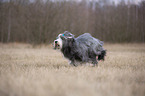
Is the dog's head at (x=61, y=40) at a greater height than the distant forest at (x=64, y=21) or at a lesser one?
lesser

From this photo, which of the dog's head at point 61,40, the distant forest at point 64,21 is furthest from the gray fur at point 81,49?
the distant forest at point 64,21

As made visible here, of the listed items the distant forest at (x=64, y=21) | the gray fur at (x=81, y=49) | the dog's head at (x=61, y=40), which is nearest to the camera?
the dog's head at (x=61, y=40)

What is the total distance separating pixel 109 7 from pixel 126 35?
7.25 meters

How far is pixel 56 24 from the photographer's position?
16.4 m

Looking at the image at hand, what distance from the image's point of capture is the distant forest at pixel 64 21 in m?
15.6

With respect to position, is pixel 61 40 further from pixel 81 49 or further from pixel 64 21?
Answer: pixel 64 21

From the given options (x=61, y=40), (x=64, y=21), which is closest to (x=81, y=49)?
(x=61, y=40)

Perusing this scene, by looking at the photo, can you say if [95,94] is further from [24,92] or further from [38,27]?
[38,27]

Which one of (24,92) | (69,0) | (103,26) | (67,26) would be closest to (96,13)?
(103,26)

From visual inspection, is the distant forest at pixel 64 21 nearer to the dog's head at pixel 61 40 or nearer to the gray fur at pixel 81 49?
the gray fur at pixel 81 49

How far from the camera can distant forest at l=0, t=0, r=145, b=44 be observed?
15594 millimetres

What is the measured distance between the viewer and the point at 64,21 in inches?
730

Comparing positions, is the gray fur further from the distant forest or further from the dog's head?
the distant forest

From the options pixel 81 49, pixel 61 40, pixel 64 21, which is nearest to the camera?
pixel 61 40
